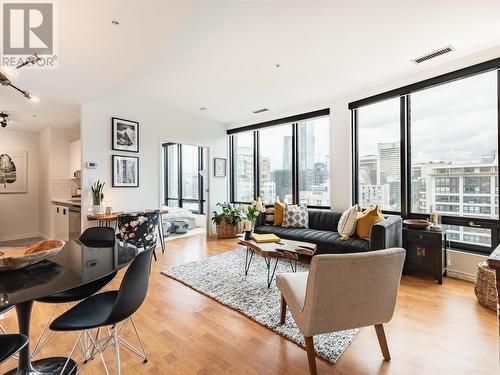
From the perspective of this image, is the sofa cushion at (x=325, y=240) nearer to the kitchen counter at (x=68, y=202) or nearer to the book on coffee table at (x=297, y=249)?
the book on coffee table at (x=297, y=249)

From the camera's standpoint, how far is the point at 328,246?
342 centimetres

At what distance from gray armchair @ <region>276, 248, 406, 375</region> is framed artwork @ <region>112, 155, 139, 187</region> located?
3.73m

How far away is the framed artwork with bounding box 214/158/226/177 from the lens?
236 inches

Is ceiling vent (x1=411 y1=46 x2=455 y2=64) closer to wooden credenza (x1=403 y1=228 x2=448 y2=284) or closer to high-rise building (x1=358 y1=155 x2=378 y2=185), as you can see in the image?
high-rise building (x1=358 y1=155 x2=378 y2=185)

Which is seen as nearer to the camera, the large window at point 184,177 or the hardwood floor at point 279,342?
the hardwood floor at point 279,342

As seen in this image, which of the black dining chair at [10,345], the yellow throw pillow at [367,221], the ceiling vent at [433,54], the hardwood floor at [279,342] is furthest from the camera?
the yellow throw pillow at [367,221]

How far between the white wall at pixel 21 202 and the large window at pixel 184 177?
3.20m

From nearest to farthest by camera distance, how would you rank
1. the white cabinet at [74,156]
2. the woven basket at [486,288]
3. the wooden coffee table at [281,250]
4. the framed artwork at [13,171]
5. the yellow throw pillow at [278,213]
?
the woven basket at [486,288], the wooden coffee table at [281,250], the yellow throw pillow at [278,213], the white cabinet at [74,156], the framed artwork at [13,171]

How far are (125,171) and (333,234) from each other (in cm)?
360

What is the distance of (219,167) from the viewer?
6078 mm

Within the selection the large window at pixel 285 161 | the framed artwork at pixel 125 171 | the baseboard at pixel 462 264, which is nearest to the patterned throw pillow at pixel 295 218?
the large window at pixel 285 161

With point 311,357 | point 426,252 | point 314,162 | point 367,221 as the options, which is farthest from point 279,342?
point 314,162

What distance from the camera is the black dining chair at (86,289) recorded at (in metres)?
1.66

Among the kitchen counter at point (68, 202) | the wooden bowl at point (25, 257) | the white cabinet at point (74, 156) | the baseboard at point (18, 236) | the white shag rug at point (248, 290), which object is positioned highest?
the white cabinet at point (74, 156)
